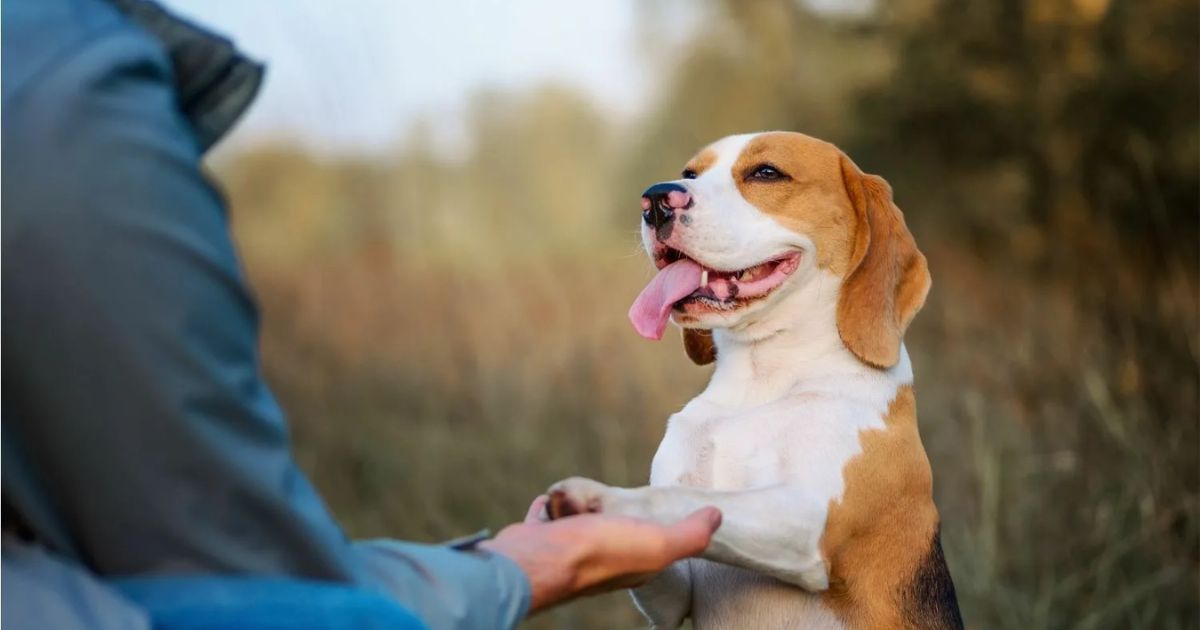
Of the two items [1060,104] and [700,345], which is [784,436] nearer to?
[700,345]

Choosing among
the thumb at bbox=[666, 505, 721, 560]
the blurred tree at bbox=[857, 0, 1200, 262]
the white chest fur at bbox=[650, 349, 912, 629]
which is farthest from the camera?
the blurred tree at bbox=[857, 0, 1200, 262]

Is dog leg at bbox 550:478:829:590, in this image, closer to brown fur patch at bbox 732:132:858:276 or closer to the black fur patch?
the black fur patch

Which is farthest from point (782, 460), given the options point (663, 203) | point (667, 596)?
point (663, 203)

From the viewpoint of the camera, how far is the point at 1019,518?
15.8 ft

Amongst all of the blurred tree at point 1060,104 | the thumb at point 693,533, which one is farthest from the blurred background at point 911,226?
the thumb at point 693,533

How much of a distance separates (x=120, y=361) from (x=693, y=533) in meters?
0.97

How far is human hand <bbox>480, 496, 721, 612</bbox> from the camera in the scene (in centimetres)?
198

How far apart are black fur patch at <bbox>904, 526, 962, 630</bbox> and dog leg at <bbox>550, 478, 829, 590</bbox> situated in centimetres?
30

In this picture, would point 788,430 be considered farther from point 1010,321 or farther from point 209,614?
point 1010,321

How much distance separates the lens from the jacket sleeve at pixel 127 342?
1.50 m

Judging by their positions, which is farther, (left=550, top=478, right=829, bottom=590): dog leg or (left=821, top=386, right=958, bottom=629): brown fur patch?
(left=821, top=386, right=958, bottom=629): brown fur patch

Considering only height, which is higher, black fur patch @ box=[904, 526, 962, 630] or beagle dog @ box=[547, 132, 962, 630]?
beagle dog @ box=[547, 132, 962, 630]

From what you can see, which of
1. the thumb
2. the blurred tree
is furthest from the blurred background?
the thumb

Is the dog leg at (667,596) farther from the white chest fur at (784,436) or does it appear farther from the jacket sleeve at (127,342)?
the jacket sleeve at (127,342)
